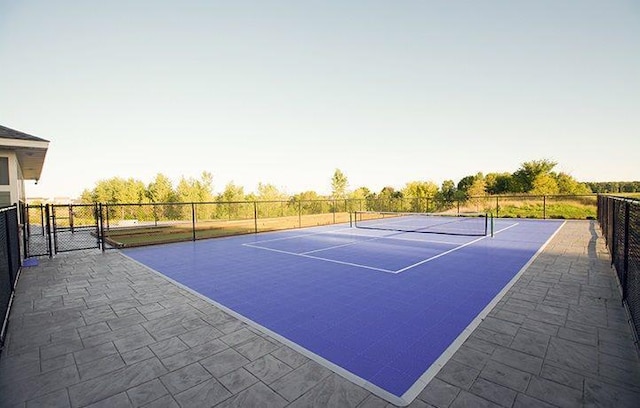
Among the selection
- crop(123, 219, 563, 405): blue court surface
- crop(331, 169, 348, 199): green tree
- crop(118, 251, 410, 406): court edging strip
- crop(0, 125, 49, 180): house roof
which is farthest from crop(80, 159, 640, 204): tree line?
crop(118, 251, 410, 406): court edging strip

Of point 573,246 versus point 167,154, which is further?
point 167,154

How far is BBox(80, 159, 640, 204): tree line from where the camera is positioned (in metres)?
34.8

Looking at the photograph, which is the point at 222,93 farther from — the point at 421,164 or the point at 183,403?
the point at 421,164

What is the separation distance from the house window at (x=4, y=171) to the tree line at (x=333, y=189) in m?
21.8

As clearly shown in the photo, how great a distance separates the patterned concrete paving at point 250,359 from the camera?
8.16 ft

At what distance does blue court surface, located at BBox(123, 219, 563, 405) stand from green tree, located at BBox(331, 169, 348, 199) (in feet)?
77.8

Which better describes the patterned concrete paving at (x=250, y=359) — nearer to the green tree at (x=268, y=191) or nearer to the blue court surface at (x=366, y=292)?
the blue court surface at (x=366, y=292)

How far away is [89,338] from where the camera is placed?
3820 millimetres

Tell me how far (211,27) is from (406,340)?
53.0 feet

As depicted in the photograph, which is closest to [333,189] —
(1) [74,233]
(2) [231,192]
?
(2) [231,192]

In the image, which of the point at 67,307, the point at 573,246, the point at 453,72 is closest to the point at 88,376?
the point at 67,307

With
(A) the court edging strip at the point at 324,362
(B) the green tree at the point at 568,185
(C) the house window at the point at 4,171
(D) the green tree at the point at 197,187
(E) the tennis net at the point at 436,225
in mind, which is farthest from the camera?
(B) the green tree at the point at 568,185

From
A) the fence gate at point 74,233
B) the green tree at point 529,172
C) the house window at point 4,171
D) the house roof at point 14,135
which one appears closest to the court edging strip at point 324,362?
the fence gate at point 74,233

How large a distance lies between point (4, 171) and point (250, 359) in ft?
44.7
